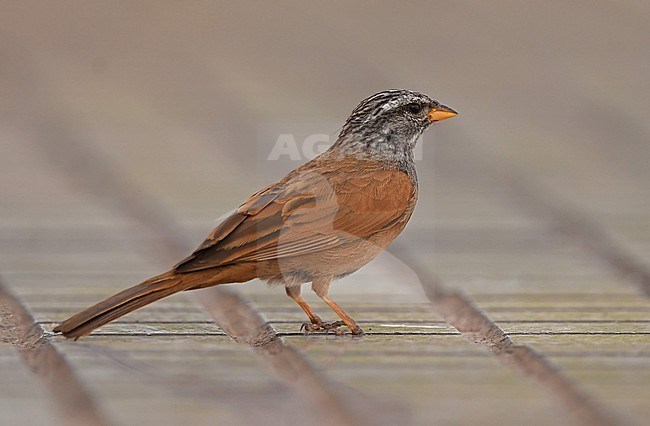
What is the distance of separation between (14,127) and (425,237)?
3478mm

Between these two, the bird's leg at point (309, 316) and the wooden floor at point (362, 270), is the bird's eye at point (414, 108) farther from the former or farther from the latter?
the bird's leg at point (309, 316)

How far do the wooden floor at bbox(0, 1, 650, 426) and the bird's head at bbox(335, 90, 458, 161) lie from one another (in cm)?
56

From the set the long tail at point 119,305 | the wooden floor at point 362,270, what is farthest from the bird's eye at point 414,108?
the long tail at point 119,305

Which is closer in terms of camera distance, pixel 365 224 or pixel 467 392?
pixel 467 392

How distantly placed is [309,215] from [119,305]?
784 mm

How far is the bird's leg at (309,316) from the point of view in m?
5.38

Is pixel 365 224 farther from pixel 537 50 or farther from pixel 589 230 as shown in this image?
pixel 537 50

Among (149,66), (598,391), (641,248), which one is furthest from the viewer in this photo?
(149,66)

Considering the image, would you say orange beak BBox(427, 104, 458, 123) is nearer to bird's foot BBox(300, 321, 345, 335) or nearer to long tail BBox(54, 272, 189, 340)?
bird's foot BBox(300, 321, 345, 335)

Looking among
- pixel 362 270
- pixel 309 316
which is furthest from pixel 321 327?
pixel 362 270

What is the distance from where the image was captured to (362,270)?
6.39 metres

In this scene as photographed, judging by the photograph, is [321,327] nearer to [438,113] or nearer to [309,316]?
[309,316]

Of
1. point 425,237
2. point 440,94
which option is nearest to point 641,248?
point 425,237

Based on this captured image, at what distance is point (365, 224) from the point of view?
545 cm
